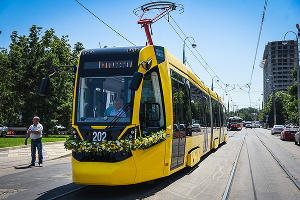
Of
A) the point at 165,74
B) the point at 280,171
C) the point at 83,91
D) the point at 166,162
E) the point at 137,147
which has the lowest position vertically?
the point at 280,171

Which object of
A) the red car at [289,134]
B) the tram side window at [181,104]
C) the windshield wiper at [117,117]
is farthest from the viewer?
the red car at [289,134]

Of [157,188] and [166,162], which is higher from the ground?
[166,162]

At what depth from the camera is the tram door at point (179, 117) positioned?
789cm

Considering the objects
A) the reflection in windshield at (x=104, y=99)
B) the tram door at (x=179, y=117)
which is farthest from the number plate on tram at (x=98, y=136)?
the tram door at (x=179, y=117)

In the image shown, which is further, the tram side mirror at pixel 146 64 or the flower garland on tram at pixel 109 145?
the tram side mirror at pixel 146 64

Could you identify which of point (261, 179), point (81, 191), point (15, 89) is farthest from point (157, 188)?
point (15, 89)

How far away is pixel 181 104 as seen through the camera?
860 cm

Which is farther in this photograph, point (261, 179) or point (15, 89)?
point (15, 89)

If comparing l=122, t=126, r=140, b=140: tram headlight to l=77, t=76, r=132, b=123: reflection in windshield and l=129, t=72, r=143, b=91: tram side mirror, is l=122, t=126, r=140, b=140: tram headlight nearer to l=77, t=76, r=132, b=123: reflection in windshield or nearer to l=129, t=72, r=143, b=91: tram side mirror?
l=77, t=76, r=132, b=123: reflection in windshield

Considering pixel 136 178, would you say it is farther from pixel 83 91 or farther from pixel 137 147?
pixel 83 91

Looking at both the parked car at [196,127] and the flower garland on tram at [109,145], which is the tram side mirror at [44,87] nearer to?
the flower garland on tram at [109,145]

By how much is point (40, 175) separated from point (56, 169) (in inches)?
50.5

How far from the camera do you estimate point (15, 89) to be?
110ft

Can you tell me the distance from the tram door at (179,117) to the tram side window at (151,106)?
768 mm
